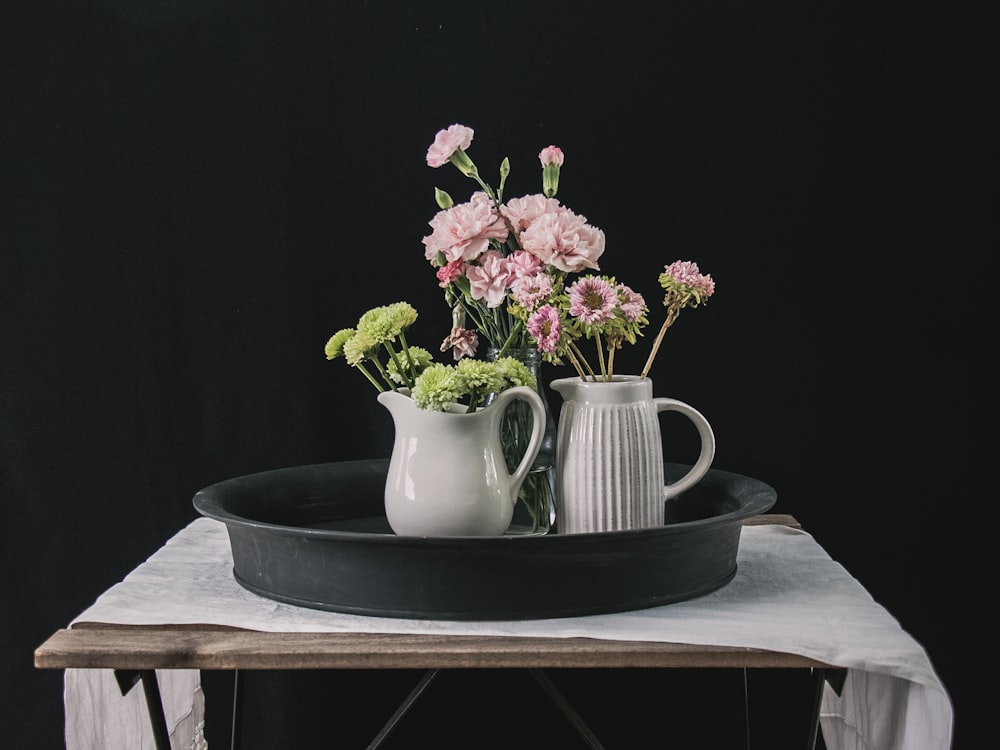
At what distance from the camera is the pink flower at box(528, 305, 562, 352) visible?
1150 millimetres

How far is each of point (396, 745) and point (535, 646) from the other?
84cm

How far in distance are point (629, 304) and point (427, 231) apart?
0.56 metres

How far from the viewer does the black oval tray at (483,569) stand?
1026 mm

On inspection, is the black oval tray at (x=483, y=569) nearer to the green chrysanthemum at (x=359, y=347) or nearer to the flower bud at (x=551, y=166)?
the green chrysanthemum at (x=359, y=347)

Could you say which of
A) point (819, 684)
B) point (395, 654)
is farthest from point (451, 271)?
point (819, 684)

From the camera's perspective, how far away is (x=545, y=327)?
116 centimetres

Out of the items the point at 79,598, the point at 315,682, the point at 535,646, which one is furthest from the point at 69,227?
the point at 535,646

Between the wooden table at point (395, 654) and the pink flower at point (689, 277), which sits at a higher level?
the pink flower at point (689, 277)

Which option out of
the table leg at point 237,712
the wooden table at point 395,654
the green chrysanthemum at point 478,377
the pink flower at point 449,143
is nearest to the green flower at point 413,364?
the green chrysanthemum at point 478,377

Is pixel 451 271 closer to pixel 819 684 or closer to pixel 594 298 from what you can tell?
pixel 594 298

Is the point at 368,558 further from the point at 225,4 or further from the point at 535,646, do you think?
the point at 225,4

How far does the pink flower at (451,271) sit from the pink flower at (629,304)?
0.17m

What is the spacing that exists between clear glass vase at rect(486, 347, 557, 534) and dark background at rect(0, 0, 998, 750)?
0.44 m

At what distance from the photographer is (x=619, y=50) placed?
1.65 meters
